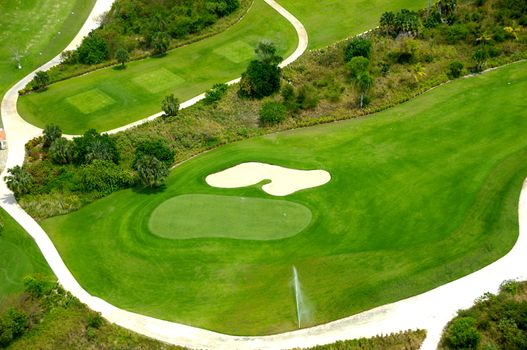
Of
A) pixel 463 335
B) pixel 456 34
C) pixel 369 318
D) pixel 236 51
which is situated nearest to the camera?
pixel 463 335

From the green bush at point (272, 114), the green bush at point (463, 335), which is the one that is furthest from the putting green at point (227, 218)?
the green bush at point (463, 335)

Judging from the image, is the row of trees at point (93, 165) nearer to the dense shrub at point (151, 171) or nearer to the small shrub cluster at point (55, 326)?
the dense shrub at point (151, 171)

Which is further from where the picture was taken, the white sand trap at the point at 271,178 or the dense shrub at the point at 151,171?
the white sand trap at the point at 271,178

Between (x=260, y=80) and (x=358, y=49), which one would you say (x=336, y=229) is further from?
(x=358, y=49)

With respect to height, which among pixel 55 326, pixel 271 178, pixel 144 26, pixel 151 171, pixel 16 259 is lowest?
pixel 55 326

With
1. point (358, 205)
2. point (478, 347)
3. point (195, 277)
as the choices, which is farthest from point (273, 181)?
point (478, 347)

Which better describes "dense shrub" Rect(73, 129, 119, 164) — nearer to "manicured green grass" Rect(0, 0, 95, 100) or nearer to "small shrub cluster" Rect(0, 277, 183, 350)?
"small shrub cluster" Rect(0, 277, 183, 350)

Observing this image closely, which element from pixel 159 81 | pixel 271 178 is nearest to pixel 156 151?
pixel 271 178
